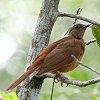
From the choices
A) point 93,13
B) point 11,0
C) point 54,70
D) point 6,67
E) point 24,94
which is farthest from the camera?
point 11,0

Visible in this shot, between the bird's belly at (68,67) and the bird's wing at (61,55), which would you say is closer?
the bird's wing at (61,55)

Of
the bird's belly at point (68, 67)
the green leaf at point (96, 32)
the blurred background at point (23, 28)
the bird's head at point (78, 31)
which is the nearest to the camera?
the green leaf at point (96, 32)

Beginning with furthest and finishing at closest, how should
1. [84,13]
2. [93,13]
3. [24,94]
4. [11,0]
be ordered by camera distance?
[11,0]
[84,13]
[93,13]
[24,94]

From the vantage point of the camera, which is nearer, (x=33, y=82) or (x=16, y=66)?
(x=33, y=82)

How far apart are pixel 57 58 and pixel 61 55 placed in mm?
72

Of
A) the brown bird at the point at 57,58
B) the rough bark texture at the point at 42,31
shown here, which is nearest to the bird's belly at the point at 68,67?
the brown bird at the point at 57,58

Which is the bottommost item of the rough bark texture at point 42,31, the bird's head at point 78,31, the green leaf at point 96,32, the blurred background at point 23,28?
the green leaf at point 96,32

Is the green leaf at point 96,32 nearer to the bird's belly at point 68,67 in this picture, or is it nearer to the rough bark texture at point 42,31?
the rough bark texture at point 42,31

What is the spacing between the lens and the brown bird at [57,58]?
13.8 ft

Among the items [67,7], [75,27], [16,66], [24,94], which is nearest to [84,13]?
[67,7]

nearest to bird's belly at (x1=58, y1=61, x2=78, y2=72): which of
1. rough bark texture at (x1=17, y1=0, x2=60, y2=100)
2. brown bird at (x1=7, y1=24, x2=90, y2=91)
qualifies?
brown bird at (x1=7, y1=24, x2=90, y2=91)

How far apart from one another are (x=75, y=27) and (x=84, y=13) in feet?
9.21

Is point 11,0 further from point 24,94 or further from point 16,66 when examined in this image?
point 24,94

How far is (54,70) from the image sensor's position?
4406 millimetres
